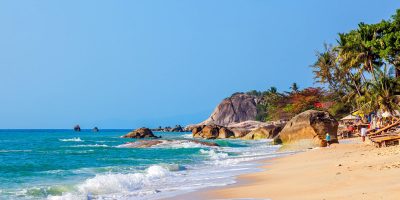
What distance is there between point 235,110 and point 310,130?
330 ft

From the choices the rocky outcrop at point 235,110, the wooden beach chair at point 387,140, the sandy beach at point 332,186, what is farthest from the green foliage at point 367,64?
the rocky outcrop at point 235,110

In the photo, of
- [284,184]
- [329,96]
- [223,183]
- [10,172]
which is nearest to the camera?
[284,184]

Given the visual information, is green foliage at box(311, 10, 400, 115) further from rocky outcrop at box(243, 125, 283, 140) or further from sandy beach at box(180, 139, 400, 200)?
sandy beach at box(180, 139, 400, 200)

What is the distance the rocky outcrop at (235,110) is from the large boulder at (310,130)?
95.3 m

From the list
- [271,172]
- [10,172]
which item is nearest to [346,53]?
[271,172]

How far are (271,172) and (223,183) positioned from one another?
3835 millimetres

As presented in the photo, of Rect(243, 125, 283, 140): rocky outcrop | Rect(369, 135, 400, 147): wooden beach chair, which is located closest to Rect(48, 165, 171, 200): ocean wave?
Rect(369, 135, 400, 147): wooden beach chair

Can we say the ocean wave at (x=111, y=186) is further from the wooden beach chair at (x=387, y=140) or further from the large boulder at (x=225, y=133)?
the large boulder at (x=225, y=133)

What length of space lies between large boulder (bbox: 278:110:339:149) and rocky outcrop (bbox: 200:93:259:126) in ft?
313

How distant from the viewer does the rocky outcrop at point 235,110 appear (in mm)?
133125

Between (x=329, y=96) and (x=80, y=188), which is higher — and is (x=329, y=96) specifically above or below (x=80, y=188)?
above

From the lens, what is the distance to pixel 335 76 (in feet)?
186

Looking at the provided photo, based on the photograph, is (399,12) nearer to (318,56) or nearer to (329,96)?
(318,56)

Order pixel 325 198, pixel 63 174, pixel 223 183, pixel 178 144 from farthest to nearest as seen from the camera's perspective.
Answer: pixel 178 144, pixel 63 174, pixel 223 183, pixel 325 198
